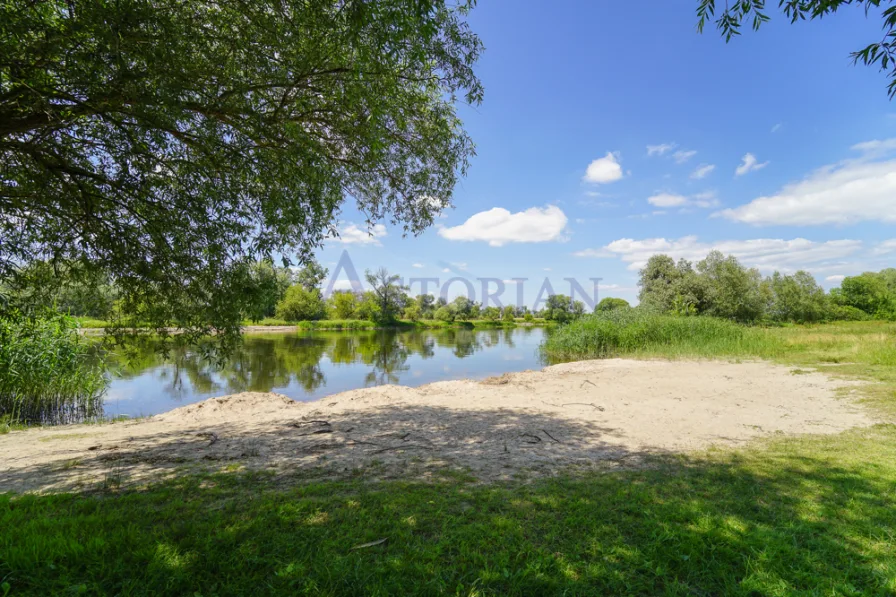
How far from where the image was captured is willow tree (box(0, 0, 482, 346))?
3.40m

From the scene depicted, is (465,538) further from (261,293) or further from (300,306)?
(300,306)

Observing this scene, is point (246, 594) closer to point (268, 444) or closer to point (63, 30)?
point (268, 444)

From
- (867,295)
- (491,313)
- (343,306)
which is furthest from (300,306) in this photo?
(867,295)

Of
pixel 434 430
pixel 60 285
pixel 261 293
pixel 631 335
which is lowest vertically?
pixel 434 430

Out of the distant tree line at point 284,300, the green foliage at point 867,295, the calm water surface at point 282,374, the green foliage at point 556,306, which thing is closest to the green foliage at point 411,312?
the distant tree line at point 284,300

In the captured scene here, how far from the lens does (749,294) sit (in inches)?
1586

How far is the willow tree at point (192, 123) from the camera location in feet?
11.2

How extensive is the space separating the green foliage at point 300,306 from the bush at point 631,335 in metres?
42.5

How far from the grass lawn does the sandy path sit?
2.51 ft

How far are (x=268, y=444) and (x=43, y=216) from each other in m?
4.03

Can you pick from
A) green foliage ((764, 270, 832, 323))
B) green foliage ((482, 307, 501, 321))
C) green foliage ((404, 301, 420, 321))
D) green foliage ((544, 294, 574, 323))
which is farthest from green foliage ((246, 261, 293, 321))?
green foliage ((482, 307, 501, 321))

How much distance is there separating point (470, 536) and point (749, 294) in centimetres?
4866

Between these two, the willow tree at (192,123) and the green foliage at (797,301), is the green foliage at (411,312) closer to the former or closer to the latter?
the green foliage at (797,301)

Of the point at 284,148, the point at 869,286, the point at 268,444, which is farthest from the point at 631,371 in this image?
the point at 869,286
